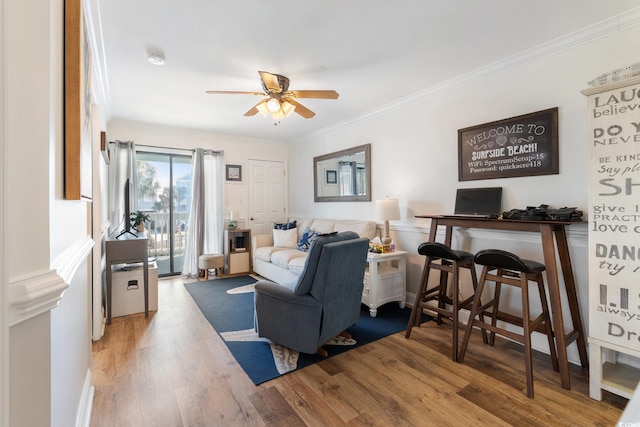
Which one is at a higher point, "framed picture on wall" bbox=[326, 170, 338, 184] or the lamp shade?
"framed picture on wall" bbox=[326, 170, 338, 184]

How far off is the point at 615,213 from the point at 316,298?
196cm

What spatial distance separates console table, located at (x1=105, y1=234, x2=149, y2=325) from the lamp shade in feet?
8.62

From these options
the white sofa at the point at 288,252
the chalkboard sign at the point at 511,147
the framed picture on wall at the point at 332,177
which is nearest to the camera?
the chalkboard sign at the point at 511,147

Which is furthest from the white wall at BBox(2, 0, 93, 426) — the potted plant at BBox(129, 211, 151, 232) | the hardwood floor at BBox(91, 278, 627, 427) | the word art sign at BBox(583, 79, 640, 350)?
the potted plant at BBox(129, 211, 151, 232)

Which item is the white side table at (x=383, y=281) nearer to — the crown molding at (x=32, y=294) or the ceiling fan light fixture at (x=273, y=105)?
the ceiling fan light fixture at (x=273, y=105)

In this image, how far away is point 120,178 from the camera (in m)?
4.22

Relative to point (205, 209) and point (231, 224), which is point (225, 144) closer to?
point (205, 209)

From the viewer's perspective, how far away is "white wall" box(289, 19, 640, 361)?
2.20 meters

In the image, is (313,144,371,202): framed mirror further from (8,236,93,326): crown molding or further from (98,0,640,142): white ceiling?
(8,236,93,326): crown molding

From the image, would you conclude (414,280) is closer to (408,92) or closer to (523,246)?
(523,246)

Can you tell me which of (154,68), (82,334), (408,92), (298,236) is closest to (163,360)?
(82,334)

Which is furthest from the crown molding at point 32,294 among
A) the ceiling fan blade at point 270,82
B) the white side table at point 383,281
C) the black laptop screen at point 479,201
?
the black laptop screen at point 479,201

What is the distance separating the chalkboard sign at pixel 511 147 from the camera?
237cm

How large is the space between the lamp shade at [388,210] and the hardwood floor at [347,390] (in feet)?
4.31
